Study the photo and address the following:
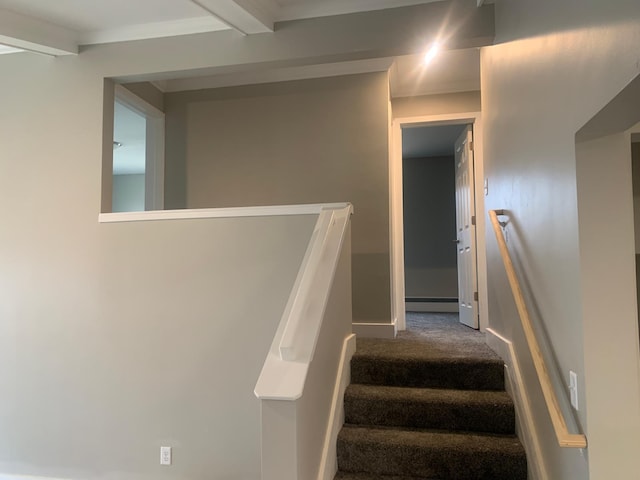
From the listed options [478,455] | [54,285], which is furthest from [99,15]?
[478,455]

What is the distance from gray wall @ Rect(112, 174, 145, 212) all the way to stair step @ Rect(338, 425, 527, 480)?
577 centimetres

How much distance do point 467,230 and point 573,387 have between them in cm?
289

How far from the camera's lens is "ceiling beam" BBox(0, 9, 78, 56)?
2.63 m

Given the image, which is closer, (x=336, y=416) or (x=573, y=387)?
(x=573, y=387)

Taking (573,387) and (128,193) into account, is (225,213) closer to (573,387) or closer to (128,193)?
(573,387)

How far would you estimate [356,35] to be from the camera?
106 inches

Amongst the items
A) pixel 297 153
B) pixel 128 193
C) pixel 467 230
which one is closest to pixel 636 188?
pixel 467 230

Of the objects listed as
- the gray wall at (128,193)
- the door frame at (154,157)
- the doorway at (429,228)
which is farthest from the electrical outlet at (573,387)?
the gray wall at (128,193)

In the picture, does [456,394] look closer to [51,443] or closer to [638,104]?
[638,104]

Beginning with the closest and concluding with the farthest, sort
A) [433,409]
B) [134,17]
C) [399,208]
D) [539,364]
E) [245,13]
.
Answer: [539,364] < [433,409] < [245,13] < [134,17] < [399,208]

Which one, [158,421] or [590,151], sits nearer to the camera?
[590,151]

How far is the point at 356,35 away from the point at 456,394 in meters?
2.25

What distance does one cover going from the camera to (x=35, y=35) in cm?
276

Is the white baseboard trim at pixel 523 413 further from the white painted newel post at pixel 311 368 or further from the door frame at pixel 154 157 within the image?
the door frame at pixel 154 157
